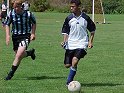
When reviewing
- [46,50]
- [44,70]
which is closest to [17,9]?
[44,70]

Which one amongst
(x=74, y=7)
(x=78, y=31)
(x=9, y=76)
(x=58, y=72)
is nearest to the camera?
(x=74, y=7)

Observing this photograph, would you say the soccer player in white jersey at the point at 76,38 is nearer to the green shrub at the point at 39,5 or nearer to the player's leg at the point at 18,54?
the player's leg at the point at 18,54

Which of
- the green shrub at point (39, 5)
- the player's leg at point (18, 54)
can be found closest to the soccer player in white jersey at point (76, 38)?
the player's leg at point (18, 54)

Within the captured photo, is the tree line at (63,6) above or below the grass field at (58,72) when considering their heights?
below

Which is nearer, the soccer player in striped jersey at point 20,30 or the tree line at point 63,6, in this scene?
the soccer player in striped jersey at point 20,30

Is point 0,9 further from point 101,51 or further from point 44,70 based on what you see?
point 44,70

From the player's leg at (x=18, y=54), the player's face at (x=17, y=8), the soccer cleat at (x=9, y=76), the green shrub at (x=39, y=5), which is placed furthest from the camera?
the green shrub at (x=39, y=5)

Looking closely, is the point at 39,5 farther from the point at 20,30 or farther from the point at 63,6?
the point at 20,30

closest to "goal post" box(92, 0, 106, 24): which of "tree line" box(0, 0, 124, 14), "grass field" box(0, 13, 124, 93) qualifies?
"tree line" box(0, 0, 124, 14)

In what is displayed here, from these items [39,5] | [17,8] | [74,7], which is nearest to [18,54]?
[17,8]

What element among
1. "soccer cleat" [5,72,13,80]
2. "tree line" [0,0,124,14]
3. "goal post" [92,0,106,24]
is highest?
"soccer cleat" [5,72,13,80]

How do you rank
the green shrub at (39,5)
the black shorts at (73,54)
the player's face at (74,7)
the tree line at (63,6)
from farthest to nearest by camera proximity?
the tree line at (63,6)
the green shrub at (39,5)
the black shorts at (73,54)
the player's face at (74,7)

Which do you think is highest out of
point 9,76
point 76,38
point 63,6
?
point 76,38

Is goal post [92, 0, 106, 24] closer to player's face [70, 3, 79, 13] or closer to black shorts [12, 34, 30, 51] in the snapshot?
black shorts [12, 34, 30, 51]
